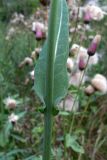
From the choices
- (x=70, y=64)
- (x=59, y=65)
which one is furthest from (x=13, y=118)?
(x=59, y=65)

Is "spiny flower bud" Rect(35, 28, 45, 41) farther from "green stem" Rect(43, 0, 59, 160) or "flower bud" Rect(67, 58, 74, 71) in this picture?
"green stem" Rect(43, 0, 59, 160)

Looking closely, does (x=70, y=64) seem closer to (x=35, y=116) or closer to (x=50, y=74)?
(x=35, y=116)

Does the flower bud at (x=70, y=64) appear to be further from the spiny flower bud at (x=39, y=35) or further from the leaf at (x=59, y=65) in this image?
the leaf at (x=59, y=65)

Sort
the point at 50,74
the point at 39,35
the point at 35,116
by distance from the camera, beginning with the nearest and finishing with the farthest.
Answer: the point at 50,74, the point at 39,35, the point at 35,116

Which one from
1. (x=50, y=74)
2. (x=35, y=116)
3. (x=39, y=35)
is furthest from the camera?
(x=35, y=116)

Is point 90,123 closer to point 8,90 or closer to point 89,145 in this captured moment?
point 89,145

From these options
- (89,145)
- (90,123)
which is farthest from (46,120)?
(90,123)

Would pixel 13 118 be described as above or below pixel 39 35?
below

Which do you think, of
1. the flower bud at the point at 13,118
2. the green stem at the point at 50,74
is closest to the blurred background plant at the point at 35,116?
the flower bud at the point at 13,118
